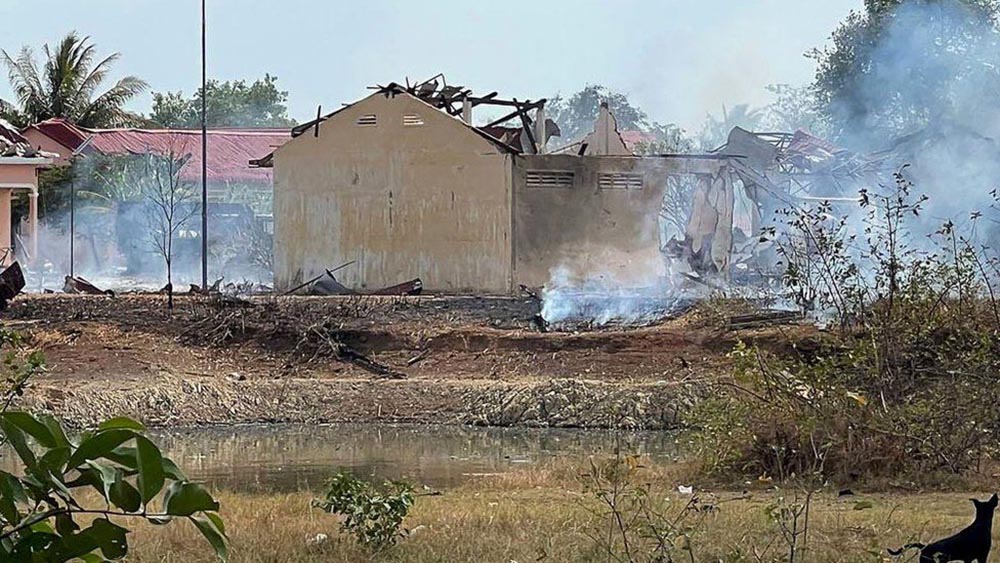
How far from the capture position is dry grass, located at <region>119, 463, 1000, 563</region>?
8.72m

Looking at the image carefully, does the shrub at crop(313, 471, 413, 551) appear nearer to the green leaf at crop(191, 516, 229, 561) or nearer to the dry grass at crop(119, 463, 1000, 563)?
the dry grass at crop(119, 463, 1000, 563)

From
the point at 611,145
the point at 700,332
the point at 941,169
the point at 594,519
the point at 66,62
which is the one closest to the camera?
the point at 594,519

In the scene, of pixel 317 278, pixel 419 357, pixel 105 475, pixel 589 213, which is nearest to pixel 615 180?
pixel 589 213

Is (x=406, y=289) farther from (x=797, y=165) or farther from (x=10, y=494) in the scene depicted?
(x=10, y=494)

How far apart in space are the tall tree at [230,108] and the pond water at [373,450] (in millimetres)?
49377

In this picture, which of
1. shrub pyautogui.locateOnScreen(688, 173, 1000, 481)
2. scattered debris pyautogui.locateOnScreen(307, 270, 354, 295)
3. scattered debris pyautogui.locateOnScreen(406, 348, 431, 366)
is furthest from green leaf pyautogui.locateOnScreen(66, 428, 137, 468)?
scattered debris pyautogui.locateOnScreen(307, 270, 354, 295)

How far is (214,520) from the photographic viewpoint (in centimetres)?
314

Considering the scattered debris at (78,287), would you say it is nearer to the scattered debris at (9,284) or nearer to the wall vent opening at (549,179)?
the scattered debris at (9,284)

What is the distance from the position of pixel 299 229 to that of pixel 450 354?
344 inches

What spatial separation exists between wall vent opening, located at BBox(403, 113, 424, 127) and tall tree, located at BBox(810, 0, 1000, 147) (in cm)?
1136

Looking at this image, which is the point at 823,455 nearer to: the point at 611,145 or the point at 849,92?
the point at 611,145

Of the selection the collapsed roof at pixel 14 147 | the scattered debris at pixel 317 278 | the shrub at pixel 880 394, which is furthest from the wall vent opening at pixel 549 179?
the shrub at pixel 880 394

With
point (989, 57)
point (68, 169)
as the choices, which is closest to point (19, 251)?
point (68, 169)

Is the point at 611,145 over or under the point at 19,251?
over
